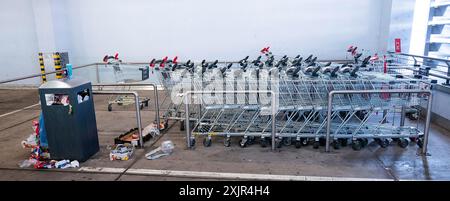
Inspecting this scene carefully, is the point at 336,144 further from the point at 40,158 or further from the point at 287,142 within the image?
the point at 40,158

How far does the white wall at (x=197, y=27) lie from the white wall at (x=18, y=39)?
0.10ft

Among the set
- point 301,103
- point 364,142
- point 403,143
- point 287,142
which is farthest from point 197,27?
point 403,143

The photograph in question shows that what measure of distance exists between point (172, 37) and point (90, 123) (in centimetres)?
511

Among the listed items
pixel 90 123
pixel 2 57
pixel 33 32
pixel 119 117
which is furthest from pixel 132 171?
pixel 2 57

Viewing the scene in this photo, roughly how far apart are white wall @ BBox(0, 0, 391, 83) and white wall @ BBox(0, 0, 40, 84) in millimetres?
31

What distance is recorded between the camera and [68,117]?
3867 millimetres

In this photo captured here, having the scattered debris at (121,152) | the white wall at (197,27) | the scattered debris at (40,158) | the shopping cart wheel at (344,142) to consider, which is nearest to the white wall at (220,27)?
the white wall at (197,27)

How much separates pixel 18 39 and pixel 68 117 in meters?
7.79

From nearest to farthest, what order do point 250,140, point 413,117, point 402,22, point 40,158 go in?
1. point 40,158
2. point 250,140
3. point 413,117
4. point 402,22

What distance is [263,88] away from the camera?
15.1 feet

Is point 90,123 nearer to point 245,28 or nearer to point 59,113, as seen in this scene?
point 59,113

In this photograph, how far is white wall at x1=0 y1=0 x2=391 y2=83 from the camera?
26.5 ft

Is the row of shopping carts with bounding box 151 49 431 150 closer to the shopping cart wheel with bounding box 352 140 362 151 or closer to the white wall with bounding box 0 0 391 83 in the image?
the shopping cart wheel with bounding box 352 140 362 151

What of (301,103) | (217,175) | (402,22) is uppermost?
(402,22)
